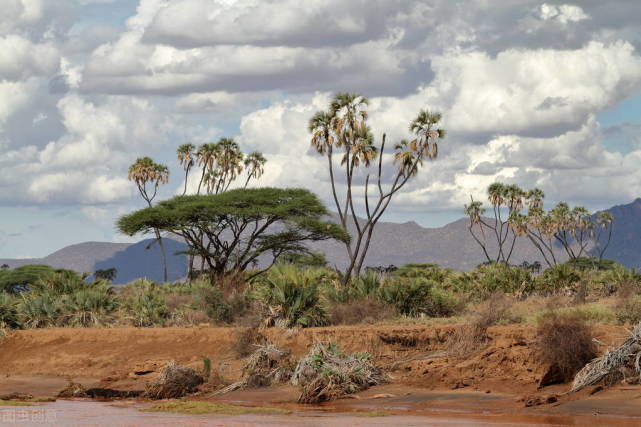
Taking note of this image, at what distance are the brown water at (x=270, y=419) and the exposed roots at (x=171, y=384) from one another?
257 centimetres

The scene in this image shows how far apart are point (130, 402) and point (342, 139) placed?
36791mm

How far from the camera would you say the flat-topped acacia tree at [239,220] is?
5841 cm

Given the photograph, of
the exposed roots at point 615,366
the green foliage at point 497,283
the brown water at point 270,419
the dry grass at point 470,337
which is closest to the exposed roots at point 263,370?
the brown water at point 270,419

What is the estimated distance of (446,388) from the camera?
27031 millimetres

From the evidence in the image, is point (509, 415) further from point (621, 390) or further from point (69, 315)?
point (69, 315)

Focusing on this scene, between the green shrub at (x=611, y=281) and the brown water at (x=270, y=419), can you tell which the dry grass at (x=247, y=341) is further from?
the green shrub at (x=611, y=281)

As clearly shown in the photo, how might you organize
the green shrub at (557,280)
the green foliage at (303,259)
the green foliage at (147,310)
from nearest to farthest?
1. the green foliage at (147,310)
2. the green shrub at (557,280)
3. the green foliage at (303,259)

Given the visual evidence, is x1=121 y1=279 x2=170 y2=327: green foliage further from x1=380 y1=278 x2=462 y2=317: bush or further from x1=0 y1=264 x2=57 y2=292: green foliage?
x1=0 y1=264 x2=57 y2=292: green foliage

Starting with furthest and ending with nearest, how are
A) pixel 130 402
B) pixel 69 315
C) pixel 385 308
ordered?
1. pixel 69 315
2. pixel 385 308
3. pixel 130 402

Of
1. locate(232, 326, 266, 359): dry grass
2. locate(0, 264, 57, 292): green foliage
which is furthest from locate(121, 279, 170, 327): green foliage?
locate(0, 264, 57, 292): green foliage

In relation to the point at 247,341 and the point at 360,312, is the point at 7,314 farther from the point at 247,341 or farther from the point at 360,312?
the point at 360,312

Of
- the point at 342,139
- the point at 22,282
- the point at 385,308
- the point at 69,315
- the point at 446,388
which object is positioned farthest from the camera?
the point at 22,282

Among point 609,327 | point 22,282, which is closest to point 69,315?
point 609,327

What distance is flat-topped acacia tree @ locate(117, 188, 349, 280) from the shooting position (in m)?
58.4
